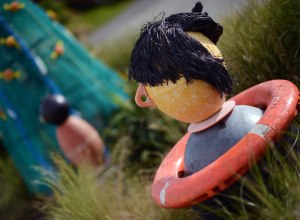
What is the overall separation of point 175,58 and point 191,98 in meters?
0.20

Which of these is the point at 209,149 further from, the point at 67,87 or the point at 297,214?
the point at 67,87

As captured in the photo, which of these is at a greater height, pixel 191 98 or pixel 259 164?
pixel 191 98

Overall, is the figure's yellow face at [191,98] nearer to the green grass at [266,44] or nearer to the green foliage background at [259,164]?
the green foliage background at [259,164]

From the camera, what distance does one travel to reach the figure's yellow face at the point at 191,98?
2.04 m

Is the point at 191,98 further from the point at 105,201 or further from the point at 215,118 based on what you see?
the point at 105,201

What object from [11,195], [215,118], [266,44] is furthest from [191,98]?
[11,195]

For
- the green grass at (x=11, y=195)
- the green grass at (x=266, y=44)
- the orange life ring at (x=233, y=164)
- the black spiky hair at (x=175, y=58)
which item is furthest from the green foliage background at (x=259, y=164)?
the green grass at (x=11, y=195)

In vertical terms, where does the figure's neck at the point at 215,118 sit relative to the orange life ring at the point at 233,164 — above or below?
above

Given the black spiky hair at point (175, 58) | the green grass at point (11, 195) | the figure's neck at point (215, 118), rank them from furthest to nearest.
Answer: the green grass at point (11, 195) → the figure's neck at point (215, 118) → the black spiky hair at point (175, 58)

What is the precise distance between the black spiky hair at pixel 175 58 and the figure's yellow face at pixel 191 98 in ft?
0.11

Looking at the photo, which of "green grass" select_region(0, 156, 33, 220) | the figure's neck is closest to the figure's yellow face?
the figure's neck

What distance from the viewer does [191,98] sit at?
6.73 feet

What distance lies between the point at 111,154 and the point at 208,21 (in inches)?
90.2

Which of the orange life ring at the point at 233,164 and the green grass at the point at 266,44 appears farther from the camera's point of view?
the green grass at the point at 266,44
